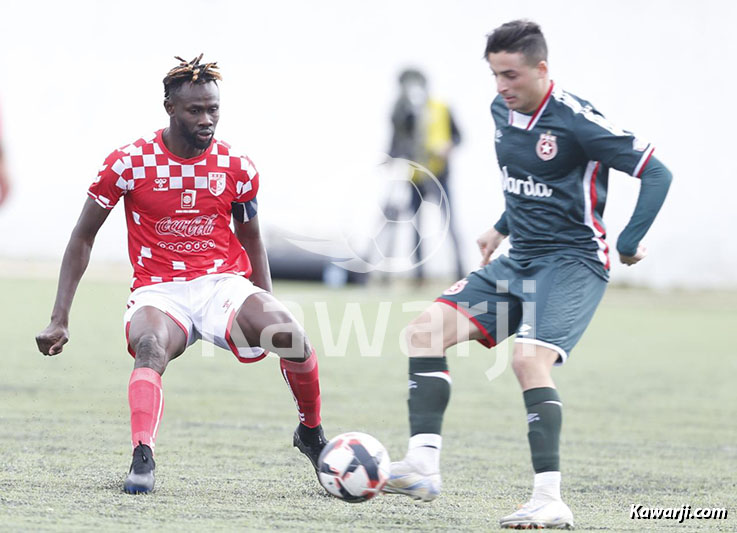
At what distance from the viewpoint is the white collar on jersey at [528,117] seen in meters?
3.95

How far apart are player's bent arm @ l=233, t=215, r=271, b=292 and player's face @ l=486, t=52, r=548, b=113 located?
132 centimetres

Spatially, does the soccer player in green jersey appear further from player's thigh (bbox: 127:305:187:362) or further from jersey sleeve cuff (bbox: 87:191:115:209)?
jersey sleeve cuff (bbox: 87:191:115:209)

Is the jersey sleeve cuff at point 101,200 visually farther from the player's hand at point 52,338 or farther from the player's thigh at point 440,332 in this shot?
the player's thigh at point 440,332

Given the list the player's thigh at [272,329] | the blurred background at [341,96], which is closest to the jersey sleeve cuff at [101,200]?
the player's thigh at [272,329]

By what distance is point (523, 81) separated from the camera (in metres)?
3.86

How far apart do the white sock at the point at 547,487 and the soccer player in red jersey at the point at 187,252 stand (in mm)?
1102

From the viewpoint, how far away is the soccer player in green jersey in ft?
12.3

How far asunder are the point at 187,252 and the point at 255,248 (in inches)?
12.5

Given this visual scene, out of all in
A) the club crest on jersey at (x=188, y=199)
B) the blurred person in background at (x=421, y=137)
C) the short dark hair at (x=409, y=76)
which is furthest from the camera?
the short dark hair at (x=409, y=76)

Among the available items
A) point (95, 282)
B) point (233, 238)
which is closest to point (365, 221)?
point (95, 282)

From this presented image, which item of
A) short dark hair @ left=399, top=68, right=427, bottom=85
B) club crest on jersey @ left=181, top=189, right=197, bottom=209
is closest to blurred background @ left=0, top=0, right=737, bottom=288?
short dark hair @ left=399, top=68, right=427, bottom=85

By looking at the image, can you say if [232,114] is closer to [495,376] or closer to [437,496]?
[495,376]

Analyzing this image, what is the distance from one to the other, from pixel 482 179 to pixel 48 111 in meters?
6.50

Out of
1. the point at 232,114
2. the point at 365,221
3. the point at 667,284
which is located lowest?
the point at 667,284
